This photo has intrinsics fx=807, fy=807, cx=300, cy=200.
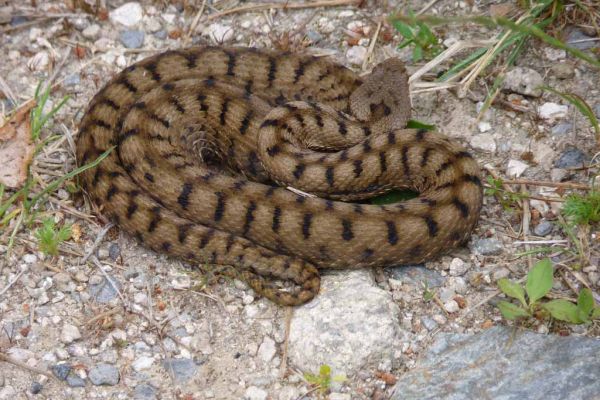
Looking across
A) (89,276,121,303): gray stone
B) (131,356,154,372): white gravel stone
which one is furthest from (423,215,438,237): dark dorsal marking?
(89,276,121,303): gray stone

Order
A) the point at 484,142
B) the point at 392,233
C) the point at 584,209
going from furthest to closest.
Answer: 1. the point at 484,142
2. the point at 392,233
3. the point at 584,209

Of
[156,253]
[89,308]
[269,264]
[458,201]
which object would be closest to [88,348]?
[89,308]

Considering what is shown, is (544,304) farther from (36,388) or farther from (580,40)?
(36,388)

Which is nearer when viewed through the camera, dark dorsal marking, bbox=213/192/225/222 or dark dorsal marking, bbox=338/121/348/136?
dark dorsal marking, bbox=213/192/225/222

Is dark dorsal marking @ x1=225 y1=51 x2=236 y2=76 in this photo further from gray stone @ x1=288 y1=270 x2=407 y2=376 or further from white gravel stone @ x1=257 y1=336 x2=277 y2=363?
white gravel stone @ x1=257 y1=336 x2=277 y2=363

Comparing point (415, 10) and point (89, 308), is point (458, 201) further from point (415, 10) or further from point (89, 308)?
point (89, 308)

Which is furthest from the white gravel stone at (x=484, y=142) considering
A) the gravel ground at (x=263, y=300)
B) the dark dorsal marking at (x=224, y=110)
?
the dark dorsal marking at (x=224, y=110)

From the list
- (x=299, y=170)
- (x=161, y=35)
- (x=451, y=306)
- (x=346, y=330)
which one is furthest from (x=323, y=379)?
(x=161, y=35)
